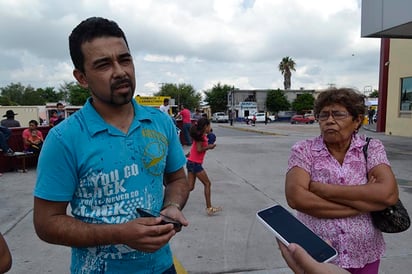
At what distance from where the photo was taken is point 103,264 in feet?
4.77

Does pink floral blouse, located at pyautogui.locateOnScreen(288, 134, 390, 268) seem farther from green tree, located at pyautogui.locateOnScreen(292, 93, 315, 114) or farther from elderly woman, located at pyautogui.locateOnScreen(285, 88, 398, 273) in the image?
green tree, located at pyautogui.locateOnScreen(292, 93, 315, 114)

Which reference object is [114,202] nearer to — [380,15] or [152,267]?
[152,267]

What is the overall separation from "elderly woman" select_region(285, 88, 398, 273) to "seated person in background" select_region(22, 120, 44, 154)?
8.96 m

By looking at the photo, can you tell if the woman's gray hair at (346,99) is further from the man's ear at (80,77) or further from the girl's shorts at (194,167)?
the girl's shorts at (194,167)

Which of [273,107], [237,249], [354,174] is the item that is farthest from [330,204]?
[273,107]

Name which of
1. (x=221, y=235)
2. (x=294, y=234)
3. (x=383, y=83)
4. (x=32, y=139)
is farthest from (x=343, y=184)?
(x=383, y=83)

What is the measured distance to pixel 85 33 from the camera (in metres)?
1.45

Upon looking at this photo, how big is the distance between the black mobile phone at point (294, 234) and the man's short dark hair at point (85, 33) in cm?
113

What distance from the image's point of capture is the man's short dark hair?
57.2 inches

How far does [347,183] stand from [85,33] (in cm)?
165

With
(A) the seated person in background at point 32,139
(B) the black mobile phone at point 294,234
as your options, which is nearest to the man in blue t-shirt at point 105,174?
(B) the black mobile phone at point 294,234

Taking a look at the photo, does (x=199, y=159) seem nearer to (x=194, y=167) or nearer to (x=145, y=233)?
(x=194, y=167)

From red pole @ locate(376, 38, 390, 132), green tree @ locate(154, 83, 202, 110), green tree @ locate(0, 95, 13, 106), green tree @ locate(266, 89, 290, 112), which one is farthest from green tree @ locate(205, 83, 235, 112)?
red pole @ locate(376, 38, 390, 132)

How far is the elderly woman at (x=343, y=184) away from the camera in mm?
1943
